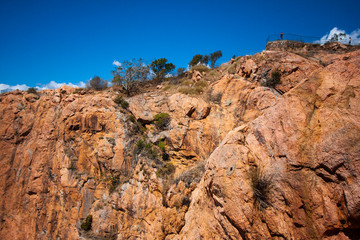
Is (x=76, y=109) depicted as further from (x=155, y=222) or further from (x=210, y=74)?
(x=210, y=74)

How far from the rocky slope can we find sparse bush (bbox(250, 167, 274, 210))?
0.12 ft

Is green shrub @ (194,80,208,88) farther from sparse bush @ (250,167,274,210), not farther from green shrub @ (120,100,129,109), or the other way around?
sparse bush @ (250,167,274,210)

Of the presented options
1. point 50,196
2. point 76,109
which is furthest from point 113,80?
point 50,196

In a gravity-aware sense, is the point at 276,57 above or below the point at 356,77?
above

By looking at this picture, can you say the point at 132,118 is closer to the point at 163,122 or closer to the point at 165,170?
the point at 163,122

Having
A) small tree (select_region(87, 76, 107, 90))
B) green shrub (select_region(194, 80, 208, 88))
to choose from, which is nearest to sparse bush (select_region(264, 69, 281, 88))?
green shrub (select_region(194, 80, 208, 88))

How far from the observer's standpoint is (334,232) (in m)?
4.94

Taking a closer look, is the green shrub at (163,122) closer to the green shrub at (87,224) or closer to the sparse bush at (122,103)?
the sparse bush at (122,103)

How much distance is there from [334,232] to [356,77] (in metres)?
5.16

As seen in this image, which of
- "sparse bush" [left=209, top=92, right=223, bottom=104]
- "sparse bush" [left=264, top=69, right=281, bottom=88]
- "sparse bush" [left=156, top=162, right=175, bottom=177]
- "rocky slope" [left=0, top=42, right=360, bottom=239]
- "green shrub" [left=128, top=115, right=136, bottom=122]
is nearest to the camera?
"rocky slope" [left=0, top=42, right=360, bottom=239]

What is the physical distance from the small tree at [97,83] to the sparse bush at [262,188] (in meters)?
27.6

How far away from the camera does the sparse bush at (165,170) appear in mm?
14391

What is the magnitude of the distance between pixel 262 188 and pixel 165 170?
952 centimetres

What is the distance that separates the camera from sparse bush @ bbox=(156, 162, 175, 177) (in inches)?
567
